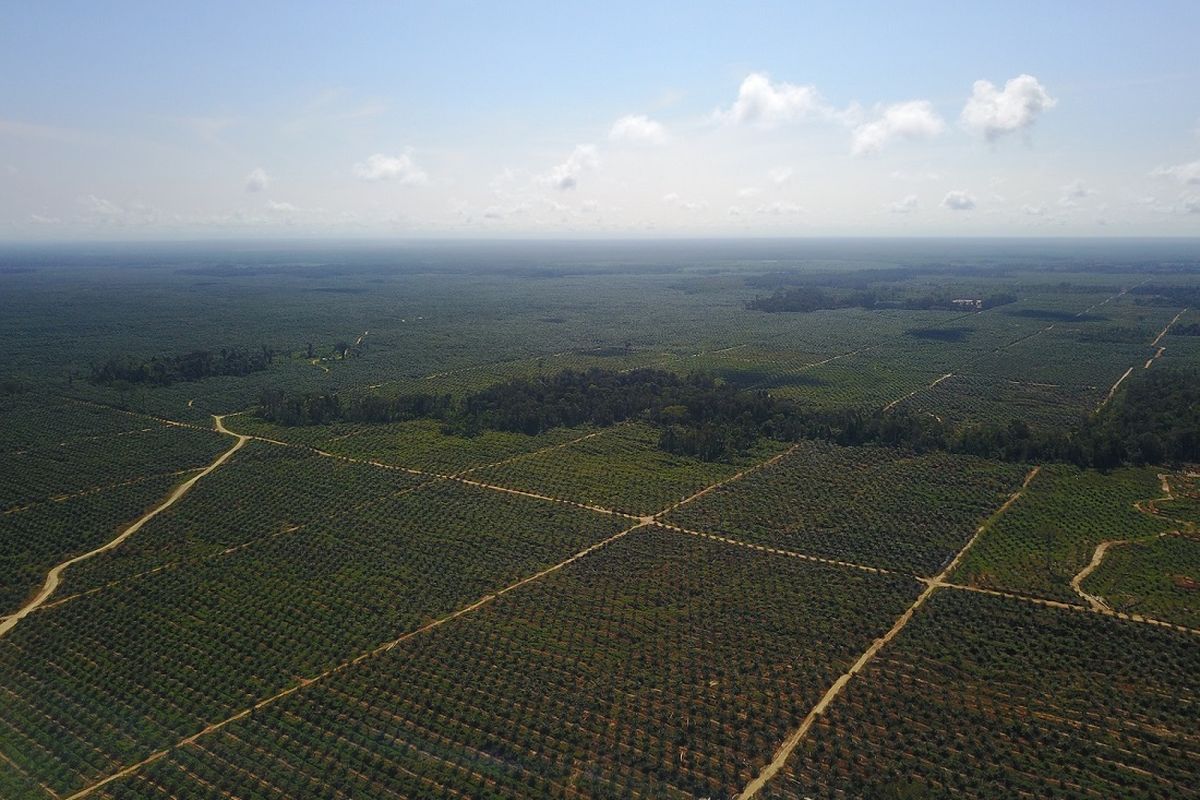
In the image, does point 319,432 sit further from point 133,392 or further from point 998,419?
point 998,419

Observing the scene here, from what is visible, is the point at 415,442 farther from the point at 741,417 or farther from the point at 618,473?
the point at 741,417

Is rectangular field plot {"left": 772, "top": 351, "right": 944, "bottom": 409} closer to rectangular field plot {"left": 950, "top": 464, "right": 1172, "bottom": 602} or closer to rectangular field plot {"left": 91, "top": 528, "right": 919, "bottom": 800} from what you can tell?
rectangular field plot {"left": 950, "top": 464, "right": 1172, "bottom": 602}

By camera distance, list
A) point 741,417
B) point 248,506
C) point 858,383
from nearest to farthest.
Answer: point 248,506 → point 741,417 → point 858,383

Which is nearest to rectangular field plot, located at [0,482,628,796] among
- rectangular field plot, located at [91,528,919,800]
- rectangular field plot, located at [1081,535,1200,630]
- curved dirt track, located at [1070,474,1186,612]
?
rectangular field plot, located at [91,528,919,800]

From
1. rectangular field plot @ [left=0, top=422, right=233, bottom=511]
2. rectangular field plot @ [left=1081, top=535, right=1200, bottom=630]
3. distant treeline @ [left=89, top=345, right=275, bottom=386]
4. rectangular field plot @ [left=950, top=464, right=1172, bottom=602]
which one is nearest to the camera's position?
rectangular field plot @ [left=1081, top=535, right=1200, bottom=630]

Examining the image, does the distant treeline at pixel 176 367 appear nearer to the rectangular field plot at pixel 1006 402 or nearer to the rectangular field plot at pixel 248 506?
the rectangular field plot at pixel 248 506

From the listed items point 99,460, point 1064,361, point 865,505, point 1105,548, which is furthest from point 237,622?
point 1064,361
